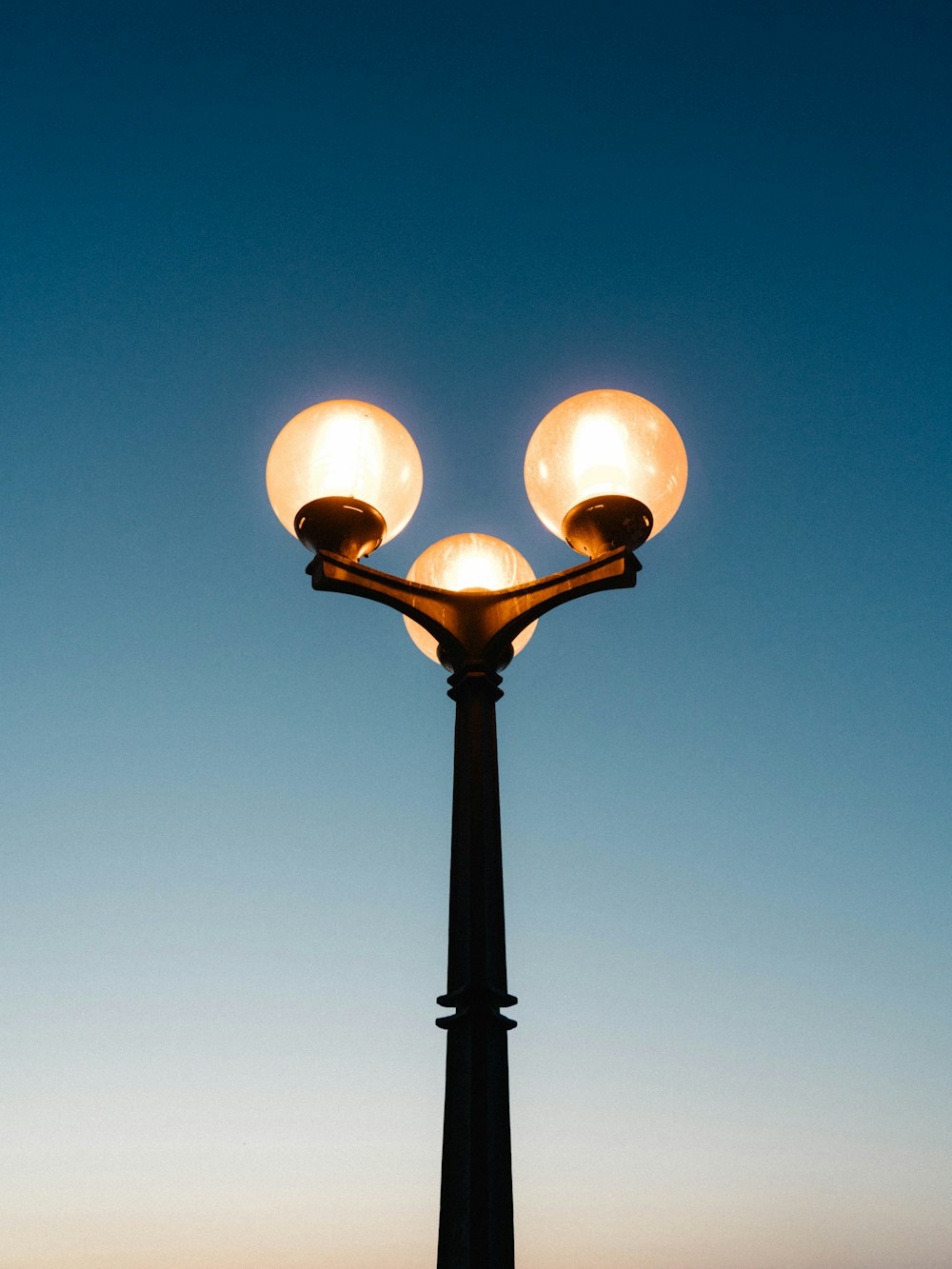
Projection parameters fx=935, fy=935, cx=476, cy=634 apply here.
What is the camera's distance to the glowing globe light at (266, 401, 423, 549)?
3693 millimetres

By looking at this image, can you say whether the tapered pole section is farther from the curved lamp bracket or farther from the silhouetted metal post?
the curved lamp bracket

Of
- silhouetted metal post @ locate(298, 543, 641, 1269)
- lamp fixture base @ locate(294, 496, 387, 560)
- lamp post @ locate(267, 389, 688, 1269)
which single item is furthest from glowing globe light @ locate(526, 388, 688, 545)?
lamp fixture base @ locate(294, 496, 387, 560)

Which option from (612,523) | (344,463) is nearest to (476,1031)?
(612,523)

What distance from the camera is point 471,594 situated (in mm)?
3494

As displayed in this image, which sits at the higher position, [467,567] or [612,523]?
[467,567]

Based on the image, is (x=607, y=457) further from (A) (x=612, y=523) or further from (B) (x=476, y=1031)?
(B) (x=476, y=1031)

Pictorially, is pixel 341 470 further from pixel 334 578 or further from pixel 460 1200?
pixel 460 1200

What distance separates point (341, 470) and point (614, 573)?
115cm

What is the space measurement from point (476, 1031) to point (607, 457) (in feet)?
7.10

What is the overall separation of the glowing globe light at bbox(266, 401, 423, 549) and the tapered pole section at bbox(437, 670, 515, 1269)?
102 centimetres

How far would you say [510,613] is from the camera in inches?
136

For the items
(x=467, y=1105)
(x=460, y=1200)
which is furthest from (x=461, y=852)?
(x=460, y=1200)

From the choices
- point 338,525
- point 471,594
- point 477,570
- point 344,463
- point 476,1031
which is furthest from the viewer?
point 477,570

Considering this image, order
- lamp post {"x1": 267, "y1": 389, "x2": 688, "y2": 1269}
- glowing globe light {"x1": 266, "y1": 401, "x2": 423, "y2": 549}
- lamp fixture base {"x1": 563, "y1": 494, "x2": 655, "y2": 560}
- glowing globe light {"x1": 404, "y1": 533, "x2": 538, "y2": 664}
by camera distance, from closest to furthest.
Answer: lamp post {"x1": 267, "y1": 389, "x2": 688, "y2": 1269} → lamp fixture base {"x1": 563, "y1": 494, "x2": 655, "y2": 560} → glowing globe light {"x1": 266, "y1": 401, "x2": 423, "y2": 549} → glowing globe light {"x1": 404, "y1": 533, "x2": 538, "y2": 664}
